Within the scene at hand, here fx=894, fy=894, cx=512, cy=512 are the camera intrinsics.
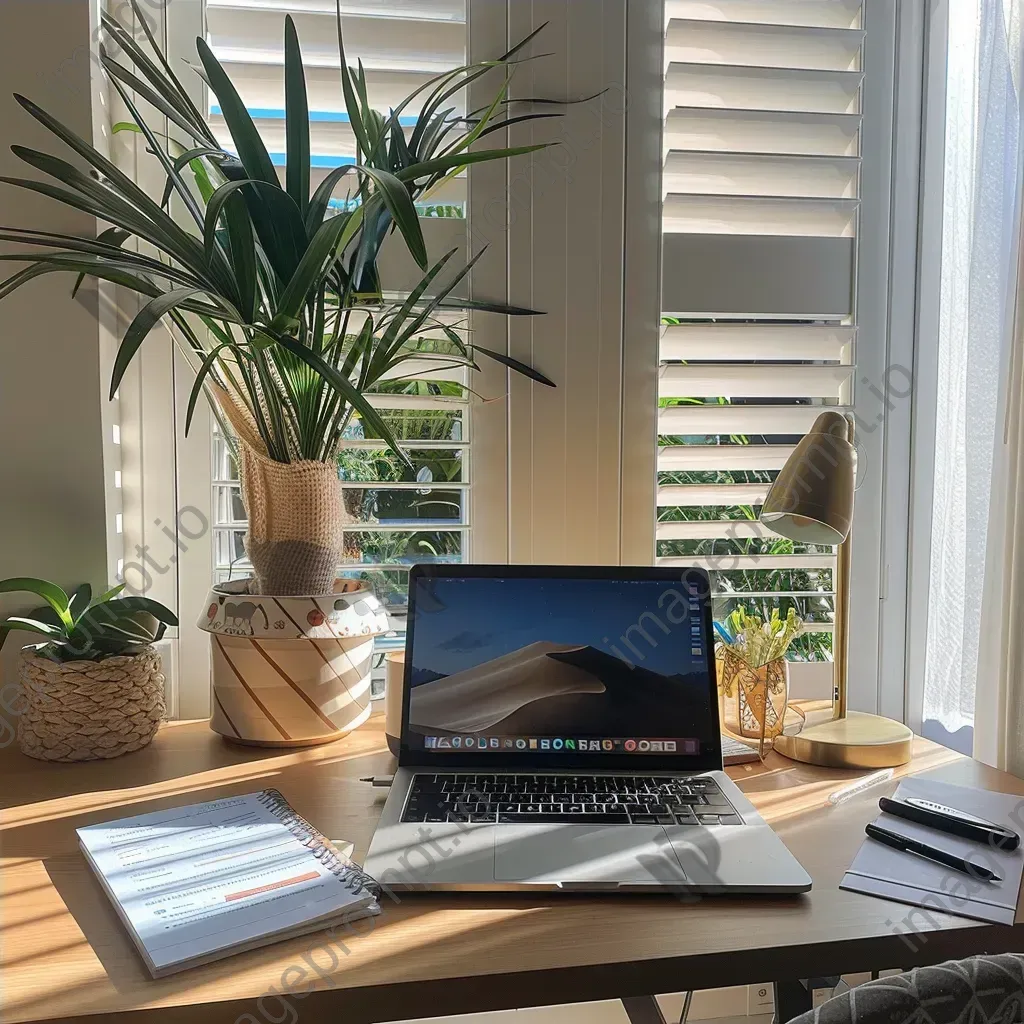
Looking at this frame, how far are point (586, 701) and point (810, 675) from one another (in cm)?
57

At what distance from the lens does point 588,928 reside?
707mm

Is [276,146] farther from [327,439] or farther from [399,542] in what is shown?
[399,542]

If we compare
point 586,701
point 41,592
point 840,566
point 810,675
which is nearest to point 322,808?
point 586,701

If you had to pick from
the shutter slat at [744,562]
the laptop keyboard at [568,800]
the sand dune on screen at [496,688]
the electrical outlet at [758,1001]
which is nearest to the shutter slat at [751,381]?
the shutter slat at [744,562]

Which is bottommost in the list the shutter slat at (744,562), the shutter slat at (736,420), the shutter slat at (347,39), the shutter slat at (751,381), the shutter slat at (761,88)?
the shutter slat at (744,562)

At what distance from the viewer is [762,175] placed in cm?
137

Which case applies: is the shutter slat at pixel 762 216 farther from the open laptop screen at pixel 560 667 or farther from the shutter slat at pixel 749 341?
the open laptop screen at pixel 560 667

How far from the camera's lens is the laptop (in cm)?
84

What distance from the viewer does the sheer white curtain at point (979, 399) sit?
113 centimetres

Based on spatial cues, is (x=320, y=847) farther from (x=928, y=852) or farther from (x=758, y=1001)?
(x=758, y=1001)

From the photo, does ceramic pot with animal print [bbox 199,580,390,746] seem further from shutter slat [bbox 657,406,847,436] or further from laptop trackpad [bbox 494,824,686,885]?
shutter slat [bbox 657,406,847,436]

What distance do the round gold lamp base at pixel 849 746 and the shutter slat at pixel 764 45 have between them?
0.98 m

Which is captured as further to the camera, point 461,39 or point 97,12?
point 461,39

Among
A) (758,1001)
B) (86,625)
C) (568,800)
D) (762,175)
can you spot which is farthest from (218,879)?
(762,175)
